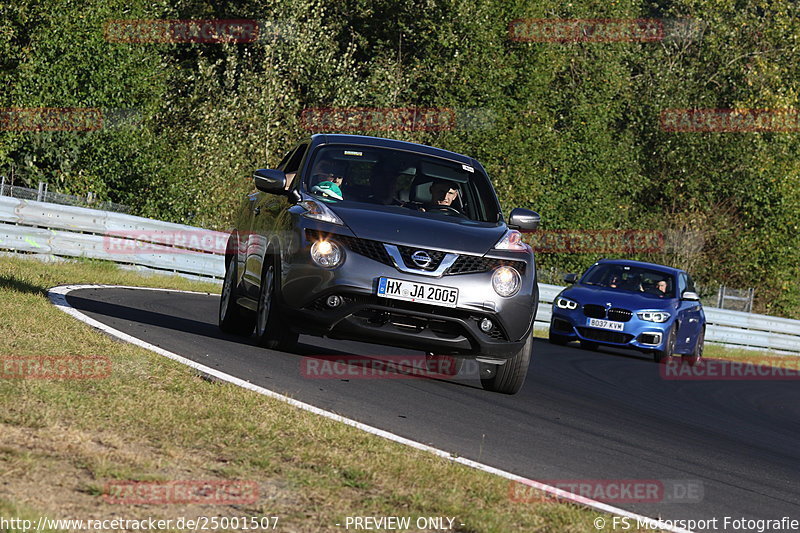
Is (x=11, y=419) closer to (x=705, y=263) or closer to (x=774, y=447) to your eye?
(x=774, y=447)

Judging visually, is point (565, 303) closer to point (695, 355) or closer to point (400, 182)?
point (695, 355)

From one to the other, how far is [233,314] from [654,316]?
366 inches

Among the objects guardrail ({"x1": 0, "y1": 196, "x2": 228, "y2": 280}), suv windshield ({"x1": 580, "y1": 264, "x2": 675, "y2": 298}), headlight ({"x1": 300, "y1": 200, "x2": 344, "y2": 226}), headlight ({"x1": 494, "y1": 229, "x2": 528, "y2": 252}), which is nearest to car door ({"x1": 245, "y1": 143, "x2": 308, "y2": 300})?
headlight ({"x1": 300, "y1": 200, "x2": 344, "y2": 226})

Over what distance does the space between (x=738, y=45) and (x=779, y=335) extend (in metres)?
26.2

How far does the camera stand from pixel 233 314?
11.1 meters

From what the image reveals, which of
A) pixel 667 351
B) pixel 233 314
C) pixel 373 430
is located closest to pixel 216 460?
pixel 373 430

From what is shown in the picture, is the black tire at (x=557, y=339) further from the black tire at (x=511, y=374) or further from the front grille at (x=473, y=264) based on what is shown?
the front grille at (x=473, y=264)

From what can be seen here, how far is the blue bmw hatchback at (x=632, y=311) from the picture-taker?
18.5 m

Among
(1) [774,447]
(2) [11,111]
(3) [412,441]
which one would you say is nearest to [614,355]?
(1) [774,447]

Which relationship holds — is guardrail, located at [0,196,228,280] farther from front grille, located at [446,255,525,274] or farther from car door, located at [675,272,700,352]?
front grille, located at [446,255,525,274]

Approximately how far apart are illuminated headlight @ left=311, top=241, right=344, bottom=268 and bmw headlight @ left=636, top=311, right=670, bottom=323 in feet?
35.2

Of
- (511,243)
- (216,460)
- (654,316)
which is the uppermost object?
(511,243)

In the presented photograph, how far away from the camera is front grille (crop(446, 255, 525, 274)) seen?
8.60m

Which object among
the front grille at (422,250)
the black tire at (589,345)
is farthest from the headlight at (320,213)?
the black tire at (589,345)
